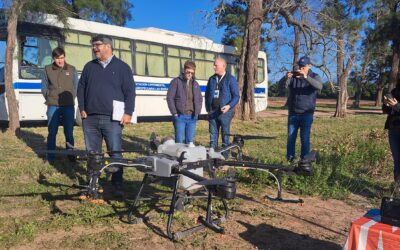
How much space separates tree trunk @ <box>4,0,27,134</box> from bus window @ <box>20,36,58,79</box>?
138 cm

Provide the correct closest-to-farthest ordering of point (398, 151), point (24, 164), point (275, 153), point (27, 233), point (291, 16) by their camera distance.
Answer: point (27, 233)
point (398, 151)
point (24, 164)
point (275, 153)
point (291, 16)

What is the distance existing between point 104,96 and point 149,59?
11.0 metres

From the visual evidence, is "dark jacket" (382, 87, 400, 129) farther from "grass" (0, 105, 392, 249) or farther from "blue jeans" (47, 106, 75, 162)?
"blue jeans" (47, 106, 75, 162)

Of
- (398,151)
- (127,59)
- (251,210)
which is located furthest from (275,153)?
(127,59)

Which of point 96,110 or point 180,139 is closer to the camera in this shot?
point 96,110

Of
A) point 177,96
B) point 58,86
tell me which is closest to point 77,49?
point 58,86

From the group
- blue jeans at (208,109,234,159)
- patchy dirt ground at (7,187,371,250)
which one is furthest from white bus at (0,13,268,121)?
patchy dirt ground at (7,187,371,250)

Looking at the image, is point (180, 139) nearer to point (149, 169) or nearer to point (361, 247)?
point (149, 169)

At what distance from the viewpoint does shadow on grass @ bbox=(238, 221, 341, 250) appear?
373cm

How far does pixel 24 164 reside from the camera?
675cm

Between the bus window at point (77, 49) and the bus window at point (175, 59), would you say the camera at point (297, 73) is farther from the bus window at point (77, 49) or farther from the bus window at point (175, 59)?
the bus window at point (175, 59)

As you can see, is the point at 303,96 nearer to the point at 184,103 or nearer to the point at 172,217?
the point at 184,103

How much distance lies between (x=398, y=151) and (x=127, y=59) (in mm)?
11182

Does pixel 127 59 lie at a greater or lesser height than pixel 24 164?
greater
